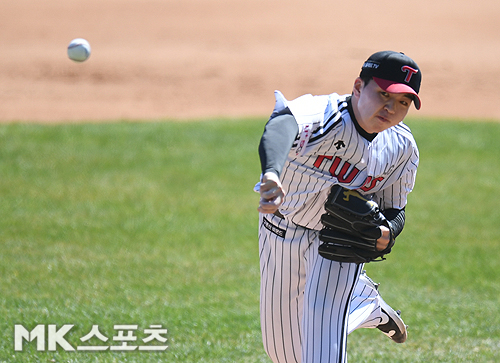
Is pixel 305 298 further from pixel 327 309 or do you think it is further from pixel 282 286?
pixel 282 286

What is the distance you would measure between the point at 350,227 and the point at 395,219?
0.96 ft

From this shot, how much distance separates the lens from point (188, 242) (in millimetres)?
7875

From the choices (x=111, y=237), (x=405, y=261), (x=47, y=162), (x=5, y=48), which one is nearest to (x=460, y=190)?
(x=405, y=261)

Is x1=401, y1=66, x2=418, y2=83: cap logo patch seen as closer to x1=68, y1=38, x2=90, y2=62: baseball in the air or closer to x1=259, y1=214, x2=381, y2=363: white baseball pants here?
x1=259, y1=214, x2=381, y2=363: white baseball pants

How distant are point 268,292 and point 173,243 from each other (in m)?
4.25

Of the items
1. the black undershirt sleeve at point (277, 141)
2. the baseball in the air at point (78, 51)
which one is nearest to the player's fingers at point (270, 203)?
the black undershirt sleeve at point (277, 141)

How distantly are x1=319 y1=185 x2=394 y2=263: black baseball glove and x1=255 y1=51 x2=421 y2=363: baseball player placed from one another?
0.17ft

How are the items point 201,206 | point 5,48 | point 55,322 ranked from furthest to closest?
point 5,48 → point 201,206 → point 55,322

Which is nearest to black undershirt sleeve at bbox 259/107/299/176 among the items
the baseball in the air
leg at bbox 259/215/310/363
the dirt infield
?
leg at bbox 259/215/310/363

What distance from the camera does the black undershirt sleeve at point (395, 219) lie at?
11.5ft

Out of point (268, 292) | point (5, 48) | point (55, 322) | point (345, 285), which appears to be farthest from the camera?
point (5, 48)

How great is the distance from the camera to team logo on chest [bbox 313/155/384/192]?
3342 millimetres

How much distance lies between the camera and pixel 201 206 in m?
9.35

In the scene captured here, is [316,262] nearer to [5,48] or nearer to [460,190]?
[460,190]
